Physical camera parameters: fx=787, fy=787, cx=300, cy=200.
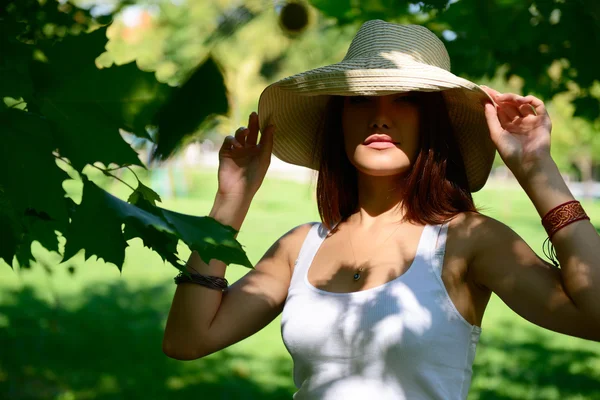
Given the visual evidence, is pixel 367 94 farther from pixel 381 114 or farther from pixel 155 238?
pixel 155 238

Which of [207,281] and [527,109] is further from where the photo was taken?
[207,281]

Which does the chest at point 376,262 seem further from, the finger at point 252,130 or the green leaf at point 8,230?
the green leaf at point 8,230

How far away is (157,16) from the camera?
1996 mm

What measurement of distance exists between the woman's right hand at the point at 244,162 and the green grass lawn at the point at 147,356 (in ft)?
5.01

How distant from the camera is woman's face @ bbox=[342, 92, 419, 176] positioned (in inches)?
74.1

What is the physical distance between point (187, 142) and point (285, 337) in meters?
0.95

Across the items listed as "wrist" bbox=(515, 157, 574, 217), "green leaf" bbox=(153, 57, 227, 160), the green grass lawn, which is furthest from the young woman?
the green grass lawn

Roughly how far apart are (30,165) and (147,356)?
5247mm

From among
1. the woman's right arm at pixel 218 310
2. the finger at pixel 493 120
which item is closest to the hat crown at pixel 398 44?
the finger at pixel 493 120

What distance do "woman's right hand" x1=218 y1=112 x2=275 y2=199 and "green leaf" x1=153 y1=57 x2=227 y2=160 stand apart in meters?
1.01

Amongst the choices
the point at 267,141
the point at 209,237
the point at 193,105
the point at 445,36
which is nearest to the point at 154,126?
the point at 193,105

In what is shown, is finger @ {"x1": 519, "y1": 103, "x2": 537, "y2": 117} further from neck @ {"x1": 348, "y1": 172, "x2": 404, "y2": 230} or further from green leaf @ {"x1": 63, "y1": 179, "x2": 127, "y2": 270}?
green leaf @ {"x1": 63, "y1": 179, "x2": 127, "y2": 270}

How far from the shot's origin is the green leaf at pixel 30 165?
43.9 inches

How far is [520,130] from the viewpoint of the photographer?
176 centimetres
